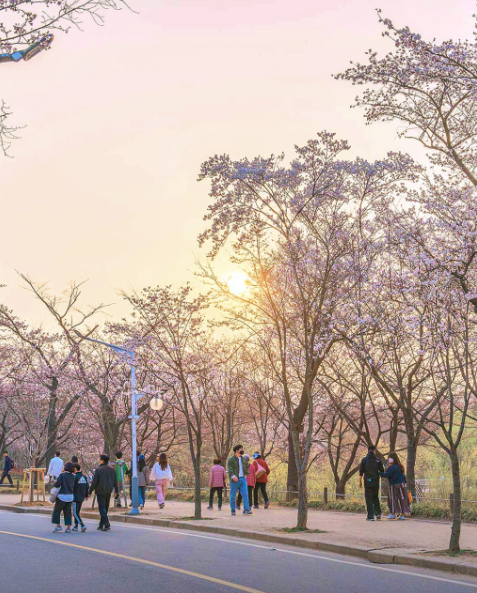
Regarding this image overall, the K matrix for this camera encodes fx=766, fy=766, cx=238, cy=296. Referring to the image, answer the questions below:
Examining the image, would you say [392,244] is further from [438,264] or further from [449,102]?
[449,102]

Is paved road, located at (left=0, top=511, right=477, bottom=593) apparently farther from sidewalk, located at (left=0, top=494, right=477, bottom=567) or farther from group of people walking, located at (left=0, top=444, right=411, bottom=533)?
group of people walking, located at (left=0, top=444, right=411, bottom=533)

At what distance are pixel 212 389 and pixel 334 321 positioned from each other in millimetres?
17819

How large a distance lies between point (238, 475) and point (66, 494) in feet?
19.2

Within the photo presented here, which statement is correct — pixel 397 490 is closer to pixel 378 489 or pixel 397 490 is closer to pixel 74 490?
pixel 378 489

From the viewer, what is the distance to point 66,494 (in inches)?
710

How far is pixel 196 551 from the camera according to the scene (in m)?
13.9

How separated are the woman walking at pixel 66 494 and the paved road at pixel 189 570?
177 centimetres

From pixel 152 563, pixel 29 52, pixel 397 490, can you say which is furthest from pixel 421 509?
pixel 29 52

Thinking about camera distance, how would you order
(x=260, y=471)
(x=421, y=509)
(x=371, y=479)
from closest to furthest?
1. (x=371, y=479)
2. (x=421, y=509)
3. (x=260, y=471)

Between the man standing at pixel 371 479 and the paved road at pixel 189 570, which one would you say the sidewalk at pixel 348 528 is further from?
the paved road at pixel 189 570

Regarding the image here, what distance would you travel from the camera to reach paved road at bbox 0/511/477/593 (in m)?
9.96

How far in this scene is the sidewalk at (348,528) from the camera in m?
14.1

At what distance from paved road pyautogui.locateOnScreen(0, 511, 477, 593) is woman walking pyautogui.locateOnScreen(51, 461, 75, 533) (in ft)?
5.80

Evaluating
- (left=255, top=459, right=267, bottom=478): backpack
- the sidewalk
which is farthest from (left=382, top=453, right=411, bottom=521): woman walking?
(left=255, top=459, right=267, bottom=478): backpack
